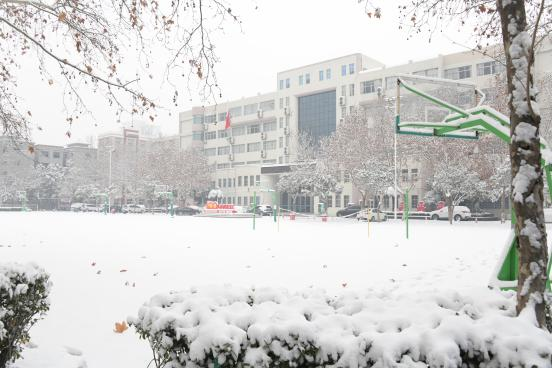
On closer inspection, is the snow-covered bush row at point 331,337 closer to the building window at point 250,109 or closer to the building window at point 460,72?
the building window at point 460,72

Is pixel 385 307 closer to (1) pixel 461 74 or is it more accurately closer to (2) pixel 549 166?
(2) pixel 549 166

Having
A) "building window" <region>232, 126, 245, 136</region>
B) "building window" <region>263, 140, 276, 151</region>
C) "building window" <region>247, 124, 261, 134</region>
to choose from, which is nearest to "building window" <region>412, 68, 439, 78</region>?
"building window" <region>263, 140, 276, 151</region>

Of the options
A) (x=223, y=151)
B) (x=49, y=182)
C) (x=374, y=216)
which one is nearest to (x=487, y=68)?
(x=374, y=216)

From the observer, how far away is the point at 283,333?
7.39 ft

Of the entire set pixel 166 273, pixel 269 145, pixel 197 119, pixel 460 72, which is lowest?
pixel 166 273

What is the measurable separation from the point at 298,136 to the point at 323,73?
42.6ft

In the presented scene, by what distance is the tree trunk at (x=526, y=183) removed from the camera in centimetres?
279

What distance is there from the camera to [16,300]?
10.7ft

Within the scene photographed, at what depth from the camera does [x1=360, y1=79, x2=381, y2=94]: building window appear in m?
61.8

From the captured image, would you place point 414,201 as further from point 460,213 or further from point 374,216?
point 374,216

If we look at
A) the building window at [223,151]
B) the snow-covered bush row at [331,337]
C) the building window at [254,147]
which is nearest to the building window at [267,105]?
the building window at [254,147]

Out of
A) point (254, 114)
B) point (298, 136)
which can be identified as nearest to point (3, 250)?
point (298, 136)

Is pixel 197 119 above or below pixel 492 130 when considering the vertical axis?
above

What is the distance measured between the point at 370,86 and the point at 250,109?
24.9 metres
